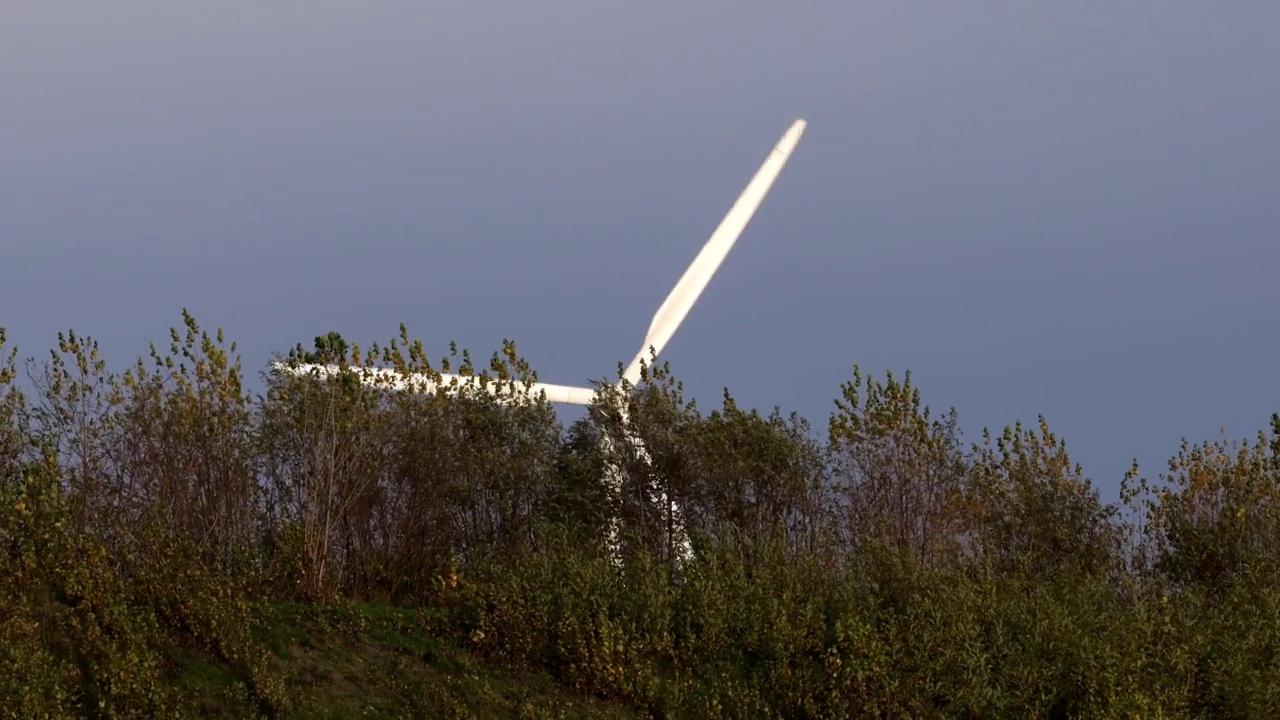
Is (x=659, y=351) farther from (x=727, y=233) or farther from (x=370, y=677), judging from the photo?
(x=370, y=677)

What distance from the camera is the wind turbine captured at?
37.0m

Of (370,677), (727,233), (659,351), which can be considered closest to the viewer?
(370,677)

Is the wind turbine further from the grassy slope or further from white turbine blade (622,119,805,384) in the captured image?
the grassy slope

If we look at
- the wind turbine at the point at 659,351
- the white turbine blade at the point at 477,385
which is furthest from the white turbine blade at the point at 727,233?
the white turbine blade at the point at 477,385

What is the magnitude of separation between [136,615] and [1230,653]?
829 inches

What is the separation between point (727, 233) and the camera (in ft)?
123

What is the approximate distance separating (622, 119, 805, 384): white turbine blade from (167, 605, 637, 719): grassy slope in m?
12.5

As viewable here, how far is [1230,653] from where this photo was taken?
104 feet

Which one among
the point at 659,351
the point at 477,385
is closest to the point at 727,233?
the point at 659,351


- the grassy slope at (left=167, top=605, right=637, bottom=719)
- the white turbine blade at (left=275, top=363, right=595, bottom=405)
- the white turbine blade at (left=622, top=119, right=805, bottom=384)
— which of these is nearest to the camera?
the grassy slope at (left=167, top=605, right=637, bottom=719)

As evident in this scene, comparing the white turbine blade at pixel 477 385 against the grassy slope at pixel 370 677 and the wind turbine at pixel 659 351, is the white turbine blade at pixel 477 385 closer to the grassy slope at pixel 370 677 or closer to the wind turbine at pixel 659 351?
the wind turbine at pixel 659 351

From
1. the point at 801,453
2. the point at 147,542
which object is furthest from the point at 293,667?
the point at 801,453

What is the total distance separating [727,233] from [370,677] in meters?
14.9

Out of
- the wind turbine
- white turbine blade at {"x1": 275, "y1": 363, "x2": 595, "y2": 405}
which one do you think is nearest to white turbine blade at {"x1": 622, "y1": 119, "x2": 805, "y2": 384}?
the wind turbine
